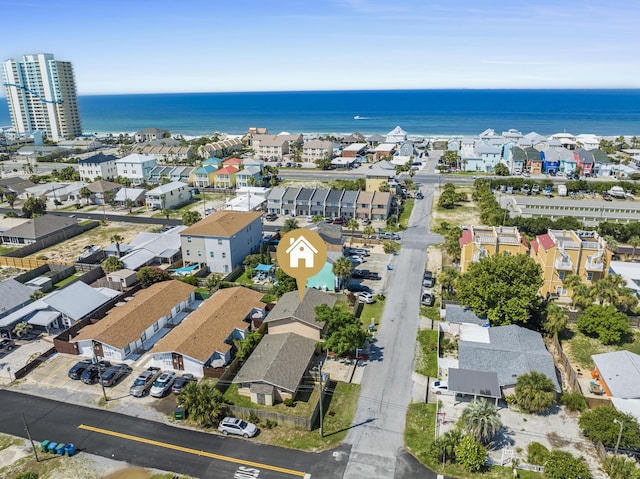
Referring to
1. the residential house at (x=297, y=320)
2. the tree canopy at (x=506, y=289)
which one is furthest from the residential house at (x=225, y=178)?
the tree canopy at (x=506, y=289)

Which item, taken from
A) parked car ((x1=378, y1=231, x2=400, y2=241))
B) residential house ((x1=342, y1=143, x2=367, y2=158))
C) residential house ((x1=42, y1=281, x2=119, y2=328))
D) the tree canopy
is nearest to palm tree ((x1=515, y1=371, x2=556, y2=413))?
the tree canopy

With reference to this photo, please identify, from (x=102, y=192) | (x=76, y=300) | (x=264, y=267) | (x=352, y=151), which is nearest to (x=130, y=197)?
(x=102, y=192)

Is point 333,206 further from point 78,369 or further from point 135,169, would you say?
point 135,169

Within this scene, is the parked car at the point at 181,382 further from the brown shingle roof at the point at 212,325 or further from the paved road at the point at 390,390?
the paved road at the point at 390,390

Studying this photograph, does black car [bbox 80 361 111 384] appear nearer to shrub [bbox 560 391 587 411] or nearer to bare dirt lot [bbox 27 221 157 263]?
bare dirt lot [bbox 27 221 157 263]

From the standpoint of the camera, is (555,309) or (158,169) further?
(158,169)

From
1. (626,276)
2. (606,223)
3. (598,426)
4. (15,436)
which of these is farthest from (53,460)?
(606,223)

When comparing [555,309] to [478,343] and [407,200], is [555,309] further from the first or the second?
[407,200]
